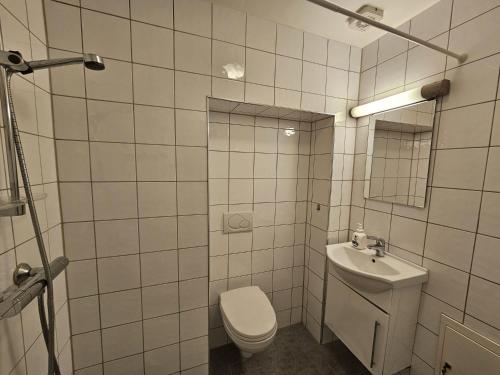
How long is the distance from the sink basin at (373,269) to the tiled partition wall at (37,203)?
4.89ft

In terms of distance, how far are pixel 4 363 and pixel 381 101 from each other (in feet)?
6.89

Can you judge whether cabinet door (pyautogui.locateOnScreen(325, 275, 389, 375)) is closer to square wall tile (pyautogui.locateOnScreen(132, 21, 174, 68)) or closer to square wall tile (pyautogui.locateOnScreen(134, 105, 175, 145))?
square wall tile (pyautogui.locateOnScreen(134, 105, 175, 145))

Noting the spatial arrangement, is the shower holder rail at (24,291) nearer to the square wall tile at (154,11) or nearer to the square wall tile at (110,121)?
the square wall tile at (110,121)

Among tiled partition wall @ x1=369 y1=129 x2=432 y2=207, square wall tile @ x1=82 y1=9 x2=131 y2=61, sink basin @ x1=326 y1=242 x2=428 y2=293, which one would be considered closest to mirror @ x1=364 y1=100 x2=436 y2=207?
tiled partition wall @ x1=369 y1=129 x2=432 y2=207

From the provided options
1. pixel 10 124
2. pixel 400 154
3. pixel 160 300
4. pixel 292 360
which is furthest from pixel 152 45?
pixel 292 360

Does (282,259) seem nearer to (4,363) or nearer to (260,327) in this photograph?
(260,327)

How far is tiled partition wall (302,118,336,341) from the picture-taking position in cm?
164

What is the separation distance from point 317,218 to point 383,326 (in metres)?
0.81

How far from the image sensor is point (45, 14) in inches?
36.5

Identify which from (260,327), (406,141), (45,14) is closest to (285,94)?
(406,141)

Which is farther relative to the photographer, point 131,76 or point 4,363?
point 131,76

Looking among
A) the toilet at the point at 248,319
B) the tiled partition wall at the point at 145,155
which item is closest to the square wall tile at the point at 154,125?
the tiled partition wall at the point at 145,155

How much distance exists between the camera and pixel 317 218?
1.76m

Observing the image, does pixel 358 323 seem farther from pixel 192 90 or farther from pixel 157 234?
pixel 192 90
